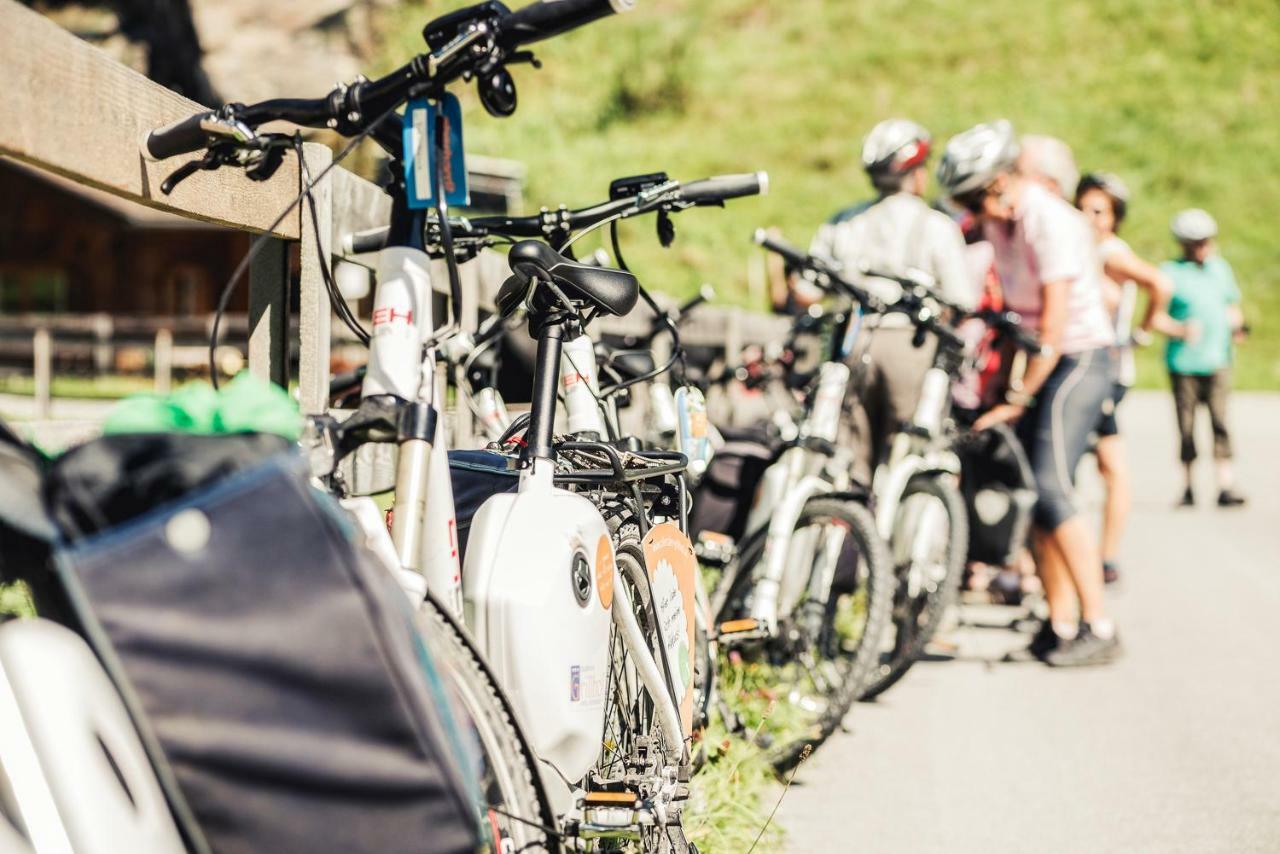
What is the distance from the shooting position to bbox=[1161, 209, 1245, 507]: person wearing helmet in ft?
37.4

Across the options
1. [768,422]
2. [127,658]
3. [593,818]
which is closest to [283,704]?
[127,658]

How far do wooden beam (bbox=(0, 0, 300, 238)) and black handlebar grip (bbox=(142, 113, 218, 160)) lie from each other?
3.2 inches

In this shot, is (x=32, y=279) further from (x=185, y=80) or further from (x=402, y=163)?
(x=402, y=163)

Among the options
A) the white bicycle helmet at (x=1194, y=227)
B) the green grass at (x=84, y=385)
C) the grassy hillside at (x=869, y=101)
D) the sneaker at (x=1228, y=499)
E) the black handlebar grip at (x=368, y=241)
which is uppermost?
the grassy hillside at (x=869, y=101)

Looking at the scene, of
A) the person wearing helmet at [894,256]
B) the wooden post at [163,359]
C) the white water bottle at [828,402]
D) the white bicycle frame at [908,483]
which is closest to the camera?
the white water bottle at [828,402]

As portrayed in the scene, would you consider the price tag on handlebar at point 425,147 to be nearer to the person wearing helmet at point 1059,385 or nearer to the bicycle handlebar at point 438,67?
the bicycle handlebar at point 438,67

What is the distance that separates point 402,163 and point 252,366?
3.55 ft

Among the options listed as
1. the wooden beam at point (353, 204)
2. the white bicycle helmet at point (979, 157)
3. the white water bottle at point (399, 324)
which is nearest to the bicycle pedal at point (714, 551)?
the wooden beam at point (353, 204)

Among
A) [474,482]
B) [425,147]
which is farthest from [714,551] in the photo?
[425,147]

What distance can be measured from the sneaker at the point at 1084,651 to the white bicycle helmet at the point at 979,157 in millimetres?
2020

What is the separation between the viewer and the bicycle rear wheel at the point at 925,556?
5.09 m

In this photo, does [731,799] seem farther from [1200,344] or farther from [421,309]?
[1200,344]

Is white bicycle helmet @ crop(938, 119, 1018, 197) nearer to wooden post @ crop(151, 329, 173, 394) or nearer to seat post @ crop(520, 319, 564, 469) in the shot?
seat post @ crop(520, 319, 564, 469)

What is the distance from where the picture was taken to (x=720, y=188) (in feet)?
10.8
